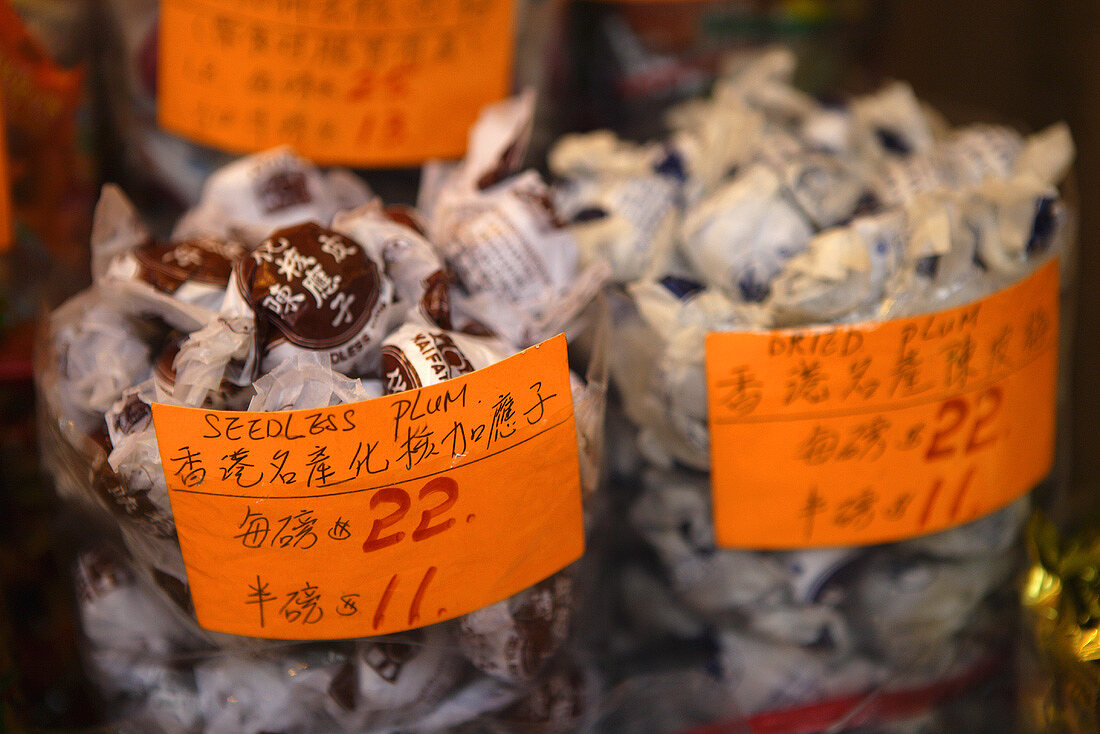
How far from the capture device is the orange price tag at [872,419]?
0.76 metres

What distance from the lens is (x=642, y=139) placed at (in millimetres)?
1367

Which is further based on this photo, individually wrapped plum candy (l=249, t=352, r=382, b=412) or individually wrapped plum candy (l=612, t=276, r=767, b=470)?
individually wrapped plum candy (l=612, t=276, r=767, b=470)

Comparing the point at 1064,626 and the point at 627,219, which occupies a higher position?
the point at 627,219

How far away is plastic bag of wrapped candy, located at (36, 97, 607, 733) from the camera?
2.14ft

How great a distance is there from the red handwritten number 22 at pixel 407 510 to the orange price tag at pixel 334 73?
1.72ft

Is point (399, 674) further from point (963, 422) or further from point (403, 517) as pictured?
point (963, 422)

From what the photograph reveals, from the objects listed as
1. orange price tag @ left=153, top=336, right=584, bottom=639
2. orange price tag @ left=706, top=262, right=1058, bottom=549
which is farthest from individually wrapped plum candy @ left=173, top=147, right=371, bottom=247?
orange price tag @ left=706, top=262, right=1058, bottom=549

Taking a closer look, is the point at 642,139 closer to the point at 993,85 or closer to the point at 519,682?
the point at 993,85

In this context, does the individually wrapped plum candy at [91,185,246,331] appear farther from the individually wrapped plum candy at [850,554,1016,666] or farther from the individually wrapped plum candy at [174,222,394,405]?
the individually wrapped plum candy at [850,554,1016,666]

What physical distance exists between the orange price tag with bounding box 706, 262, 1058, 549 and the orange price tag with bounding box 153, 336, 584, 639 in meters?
0.18

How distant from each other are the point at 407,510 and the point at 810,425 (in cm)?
35

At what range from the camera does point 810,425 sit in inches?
30.8

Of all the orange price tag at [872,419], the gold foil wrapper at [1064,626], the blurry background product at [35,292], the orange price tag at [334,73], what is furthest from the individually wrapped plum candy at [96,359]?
the gold foil wrapper at [1064,626]

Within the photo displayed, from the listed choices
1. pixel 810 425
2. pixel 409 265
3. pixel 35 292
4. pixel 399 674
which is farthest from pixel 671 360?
pixel 35 292
